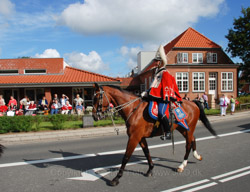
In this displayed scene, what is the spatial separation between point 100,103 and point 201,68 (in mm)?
27015

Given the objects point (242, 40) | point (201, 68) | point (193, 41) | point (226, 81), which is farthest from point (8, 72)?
point (242, 40)

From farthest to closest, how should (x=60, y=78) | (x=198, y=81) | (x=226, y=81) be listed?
1. (x=226, y=81)
2. (x=198, y=81)
3. (x=60, y=78)

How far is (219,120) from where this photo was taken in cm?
1451

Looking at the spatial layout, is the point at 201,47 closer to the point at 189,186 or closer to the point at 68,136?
the point at 68,136

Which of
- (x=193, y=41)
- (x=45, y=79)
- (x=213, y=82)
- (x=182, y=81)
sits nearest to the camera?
(x=45, y=79)

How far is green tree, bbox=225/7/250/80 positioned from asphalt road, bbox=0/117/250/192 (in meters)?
28.7

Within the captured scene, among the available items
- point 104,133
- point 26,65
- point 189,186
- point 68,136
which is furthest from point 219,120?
point 26,65

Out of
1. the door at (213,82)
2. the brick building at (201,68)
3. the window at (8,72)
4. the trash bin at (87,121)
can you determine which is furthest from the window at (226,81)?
the window at (8,72)

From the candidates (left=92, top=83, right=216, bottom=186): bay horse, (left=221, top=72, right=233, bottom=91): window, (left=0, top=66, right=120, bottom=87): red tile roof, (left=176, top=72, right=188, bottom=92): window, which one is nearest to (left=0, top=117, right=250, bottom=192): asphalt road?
(left=92, top=83, right=216, bottom=186): bay horse

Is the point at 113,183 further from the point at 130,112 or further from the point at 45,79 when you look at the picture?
the point at 45,79

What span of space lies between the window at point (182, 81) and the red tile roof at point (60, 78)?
11411 mm

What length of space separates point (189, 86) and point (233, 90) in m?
7.00

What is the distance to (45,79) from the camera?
20.2 metres

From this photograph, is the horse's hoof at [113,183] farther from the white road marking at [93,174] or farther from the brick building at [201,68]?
the brick building at [201,68]
